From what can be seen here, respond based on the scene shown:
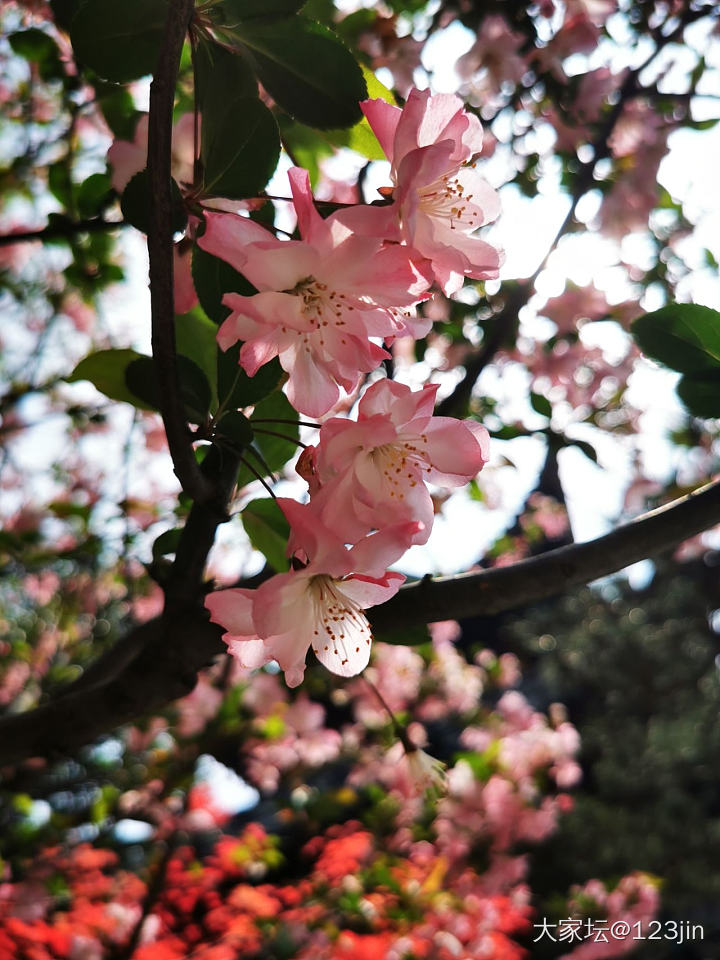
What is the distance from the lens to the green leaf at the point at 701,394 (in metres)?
0.55

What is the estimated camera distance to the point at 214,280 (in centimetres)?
43

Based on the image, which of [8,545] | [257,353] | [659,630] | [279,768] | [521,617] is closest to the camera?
[257,353]

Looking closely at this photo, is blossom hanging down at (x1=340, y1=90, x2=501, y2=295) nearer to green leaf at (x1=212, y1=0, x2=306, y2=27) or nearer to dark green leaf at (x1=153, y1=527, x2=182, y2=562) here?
green leaf at (x1=212, y1=0, x2=306, y2=27)

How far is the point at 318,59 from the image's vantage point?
1.47 ft

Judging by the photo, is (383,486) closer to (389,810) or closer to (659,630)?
(389,810)

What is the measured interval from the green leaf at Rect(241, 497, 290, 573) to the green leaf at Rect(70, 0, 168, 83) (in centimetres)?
27

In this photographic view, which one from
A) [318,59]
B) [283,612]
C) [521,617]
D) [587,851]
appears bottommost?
[283,612]

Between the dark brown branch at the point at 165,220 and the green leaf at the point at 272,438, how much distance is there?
3.5 inches

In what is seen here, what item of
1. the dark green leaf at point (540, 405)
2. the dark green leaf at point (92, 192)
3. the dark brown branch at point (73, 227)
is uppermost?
the dark brown branch at point (73, 227)

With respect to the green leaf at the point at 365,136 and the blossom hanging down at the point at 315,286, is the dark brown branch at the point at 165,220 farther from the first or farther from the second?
the green leaf at the point at 365,136

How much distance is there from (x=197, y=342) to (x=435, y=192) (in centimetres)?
20

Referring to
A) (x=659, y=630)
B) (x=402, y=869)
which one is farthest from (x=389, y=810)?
(x=659, y=630)

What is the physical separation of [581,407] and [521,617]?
377 cm

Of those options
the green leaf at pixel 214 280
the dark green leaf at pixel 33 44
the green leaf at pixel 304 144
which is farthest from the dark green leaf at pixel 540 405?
the dark green leaf at pixel 33 44
